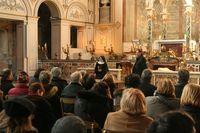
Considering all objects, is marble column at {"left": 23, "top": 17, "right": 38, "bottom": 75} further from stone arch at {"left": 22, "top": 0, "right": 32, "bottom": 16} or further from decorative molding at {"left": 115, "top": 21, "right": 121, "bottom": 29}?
decorative molding at {"left": 115, "top": 21, "right": 121, "bottom": 29}

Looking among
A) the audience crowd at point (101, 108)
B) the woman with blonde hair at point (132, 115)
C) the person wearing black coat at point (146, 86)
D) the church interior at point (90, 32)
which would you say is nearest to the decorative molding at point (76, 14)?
the church interior at point (90, 32)

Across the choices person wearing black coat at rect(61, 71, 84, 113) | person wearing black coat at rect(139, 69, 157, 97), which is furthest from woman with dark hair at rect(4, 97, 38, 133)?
person wearing black coat at rect(139, 69, 157, 97)

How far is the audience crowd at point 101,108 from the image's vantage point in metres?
2.22

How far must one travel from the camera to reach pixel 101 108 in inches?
197

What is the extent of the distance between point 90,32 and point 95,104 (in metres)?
17.4

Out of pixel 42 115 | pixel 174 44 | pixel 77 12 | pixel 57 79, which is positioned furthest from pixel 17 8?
pixel 42 115

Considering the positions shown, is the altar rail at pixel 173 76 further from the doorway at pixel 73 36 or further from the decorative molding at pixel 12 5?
the doorway at pixel 73 36

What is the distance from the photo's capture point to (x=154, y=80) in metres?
12.5

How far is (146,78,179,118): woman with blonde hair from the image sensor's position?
4324 millimetres

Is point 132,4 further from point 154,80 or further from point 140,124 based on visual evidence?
point 140,124

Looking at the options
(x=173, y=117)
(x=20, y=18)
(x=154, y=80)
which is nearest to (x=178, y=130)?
(x=173, y=117)

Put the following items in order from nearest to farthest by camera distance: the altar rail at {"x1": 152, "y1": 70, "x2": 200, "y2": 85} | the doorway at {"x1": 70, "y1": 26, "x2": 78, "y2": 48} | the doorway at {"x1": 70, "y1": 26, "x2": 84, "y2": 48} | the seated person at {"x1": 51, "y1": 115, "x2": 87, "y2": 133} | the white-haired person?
the seated person at {"x1": 51, "y1": 115, "x2": 87, "y2": 133} → the white-haired person → the altar rail at {"x1": 152, "y1": 70, "x2": 200, "y2": 85} → the doorway at {"x1": 70, "y1": 26, "x2": 84, "y2": 48} → the doorway at {"x1": 70, "y1": 26, "x2": 78, "y2": 48}

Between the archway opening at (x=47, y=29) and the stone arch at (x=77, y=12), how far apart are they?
3.16 ft

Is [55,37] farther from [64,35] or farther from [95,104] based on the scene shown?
[95,104]
